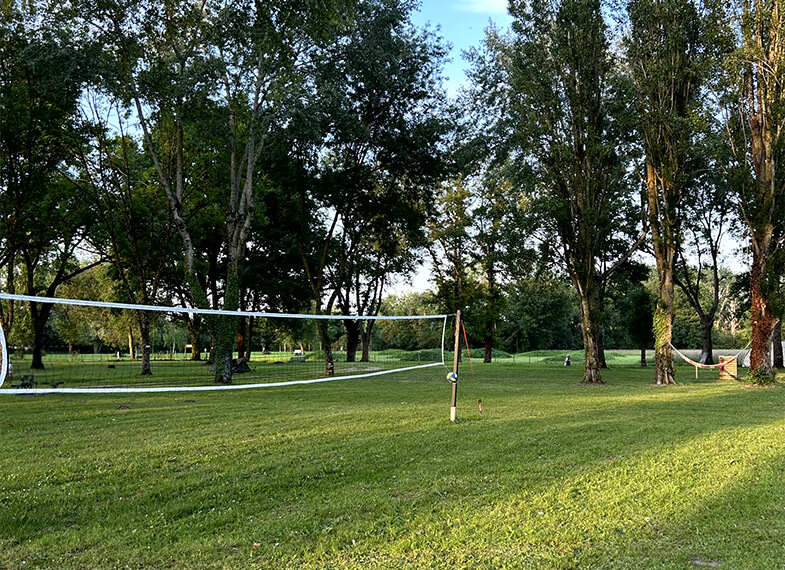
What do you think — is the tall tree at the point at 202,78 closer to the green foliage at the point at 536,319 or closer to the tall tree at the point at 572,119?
the tall tree at the point at 572,119

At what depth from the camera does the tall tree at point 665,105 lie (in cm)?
1883

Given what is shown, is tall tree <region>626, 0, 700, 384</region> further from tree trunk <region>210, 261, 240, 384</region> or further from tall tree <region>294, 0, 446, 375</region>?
tree trunk <region>210, 261, 240, 384</region>

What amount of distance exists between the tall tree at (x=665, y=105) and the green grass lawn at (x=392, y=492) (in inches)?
417

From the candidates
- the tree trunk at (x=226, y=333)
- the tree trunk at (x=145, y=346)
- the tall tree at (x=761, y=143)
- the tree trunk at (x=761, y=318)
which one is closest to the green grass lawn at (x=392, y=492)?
the tree trunk at (x=226, y=333)

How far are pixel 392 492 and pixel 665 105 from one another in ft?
62.7

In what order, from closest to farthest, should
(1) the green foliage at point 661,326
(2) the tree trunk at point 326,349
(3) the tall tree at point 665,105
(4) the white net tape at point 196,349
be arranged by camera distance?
1. (3) the tall tree at point 665,105
2. (1) the green foliage at point 661,326
3. (2) the tree trunk at point 326,349
4. (4) the white net tape at point 196,349

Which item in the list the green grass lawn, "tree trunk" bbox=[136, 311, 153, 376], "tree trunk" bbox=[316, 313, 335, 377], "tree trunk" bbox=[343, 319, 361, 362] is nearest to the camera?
the green grass lawn

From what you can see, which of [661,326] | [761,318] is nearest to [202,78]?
[661,326]

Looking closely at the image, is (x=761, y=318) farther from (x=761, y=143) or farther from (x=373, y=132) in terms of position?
(x=373, y=132)

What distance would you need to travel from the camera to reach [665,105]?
19.3 metres

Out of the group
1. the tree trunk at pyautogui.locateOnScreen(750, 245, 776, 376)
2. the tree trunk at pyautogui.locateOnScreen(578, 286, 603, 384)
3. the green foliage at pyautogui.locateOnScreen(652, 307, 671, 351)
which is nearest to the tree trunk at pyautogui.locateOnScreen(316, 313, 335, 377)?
the tree trunk at pyautogui.locateOnScreen(578, 286, 603, 384)

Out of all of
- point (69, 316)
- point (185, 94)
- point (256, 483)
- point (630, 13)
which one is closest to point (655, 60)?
point (630, 13)

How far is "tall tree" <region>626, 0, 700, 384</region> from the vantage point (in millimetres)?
18828

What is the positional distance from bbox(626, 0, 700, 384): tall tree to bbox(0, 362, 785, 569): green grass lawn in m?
10.6
